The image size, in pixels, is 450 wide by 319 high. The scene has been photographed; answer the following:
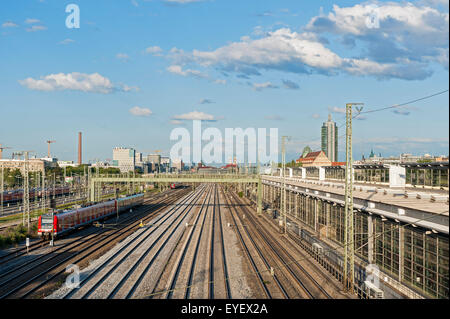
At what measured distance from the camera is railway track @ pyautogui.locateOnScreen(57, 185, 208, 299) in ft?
76.0

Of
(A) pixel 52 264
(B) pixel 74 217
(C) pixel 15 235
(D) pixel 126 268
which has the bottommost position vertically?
(D) pixel 126 268

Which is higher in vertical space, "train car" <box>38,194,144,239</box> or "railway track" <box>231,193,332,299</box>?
"train car" <box>38,194,144,239</box>

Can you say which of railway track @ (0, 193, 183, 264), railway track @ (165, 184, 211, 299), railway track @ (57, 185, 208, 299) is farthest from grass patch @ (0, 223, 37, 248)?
railway track @ (165, 184, 211, 299)

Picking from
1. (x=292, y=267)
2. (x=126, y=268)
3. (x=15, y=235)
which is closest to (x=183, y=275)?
(x=126, y=268)

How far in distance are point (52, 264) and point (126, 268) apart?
20.5 feet

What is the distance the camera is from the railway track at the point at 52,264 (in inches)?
927

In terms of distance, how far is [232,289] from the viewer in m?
24.2

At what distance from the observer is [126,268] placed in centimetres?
2900

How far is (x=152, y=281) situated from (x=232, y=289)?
19.0 ft

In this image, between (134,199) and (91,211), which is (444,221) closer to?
(91,211)

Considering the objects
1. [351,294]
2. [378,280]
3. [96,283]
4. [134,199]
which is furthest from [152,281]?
[134,199]

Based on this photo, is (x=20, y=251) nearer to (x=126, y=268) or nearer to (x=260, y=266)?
(x=126, y=268)

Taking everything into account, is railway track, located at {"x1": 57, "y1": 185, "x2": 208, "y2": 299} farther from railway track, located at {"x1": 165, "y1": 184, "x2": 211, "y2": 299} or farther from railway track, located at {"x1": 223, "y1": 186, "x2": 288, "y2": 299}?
railway track, located at {"x1": 223, "y1": 186, "x2": 288, "y2": 299}

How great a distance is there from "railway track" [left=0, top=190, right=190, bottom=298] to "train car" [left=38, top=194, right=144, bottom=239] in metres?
2.38
